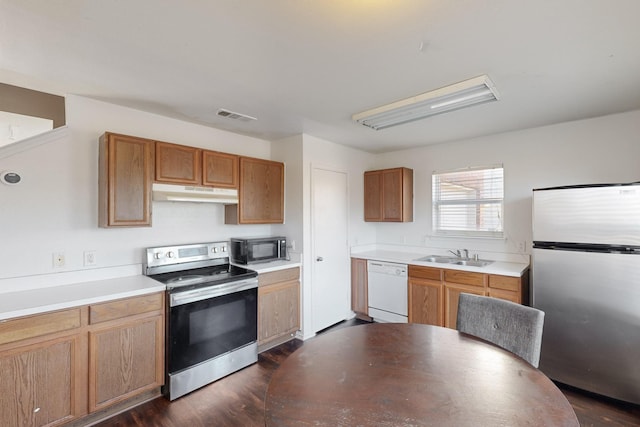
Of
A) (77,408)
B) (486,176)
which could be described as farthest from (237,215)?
(486,176)

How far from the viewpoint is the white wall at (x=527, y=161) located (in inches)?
109

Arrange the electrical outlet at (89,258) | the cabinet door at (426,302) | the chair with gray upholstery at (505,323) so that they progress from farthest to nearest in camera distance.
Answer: the cabinet door at (426,302)
the electrical outlet at (89,258)
the chair with gray upholstery at (505,323)

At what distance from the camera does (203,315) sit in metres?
2.47

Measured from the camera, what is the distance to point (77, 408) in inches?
76.7

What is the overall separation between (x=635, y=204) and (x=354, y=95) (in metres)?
2.24

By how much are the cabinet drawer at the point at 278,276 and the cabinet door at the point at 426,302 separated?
135cm

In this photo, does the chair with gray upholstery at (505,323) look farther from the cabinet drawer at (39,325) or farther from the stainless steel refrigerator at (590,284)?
the cabinet drawer at (39,325)

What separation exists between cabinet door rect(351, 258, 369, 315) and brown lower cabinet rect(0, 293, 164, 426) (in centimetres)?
243

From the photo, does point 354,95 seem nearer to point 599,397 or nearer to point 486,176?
point 486,176

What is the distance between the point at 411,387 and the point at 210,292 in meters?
1.85

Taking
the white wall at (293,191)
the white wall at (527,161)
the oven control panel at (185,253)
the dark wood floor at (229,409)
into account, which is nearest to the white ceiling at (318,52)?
the white wall at (527,161)

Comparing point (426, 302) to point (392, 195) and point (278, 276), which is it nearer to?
point (392, 195)

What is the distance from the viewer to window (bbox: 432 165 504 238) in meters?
3.50

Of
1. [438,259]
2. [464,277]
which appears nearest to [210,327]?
[464,277]
